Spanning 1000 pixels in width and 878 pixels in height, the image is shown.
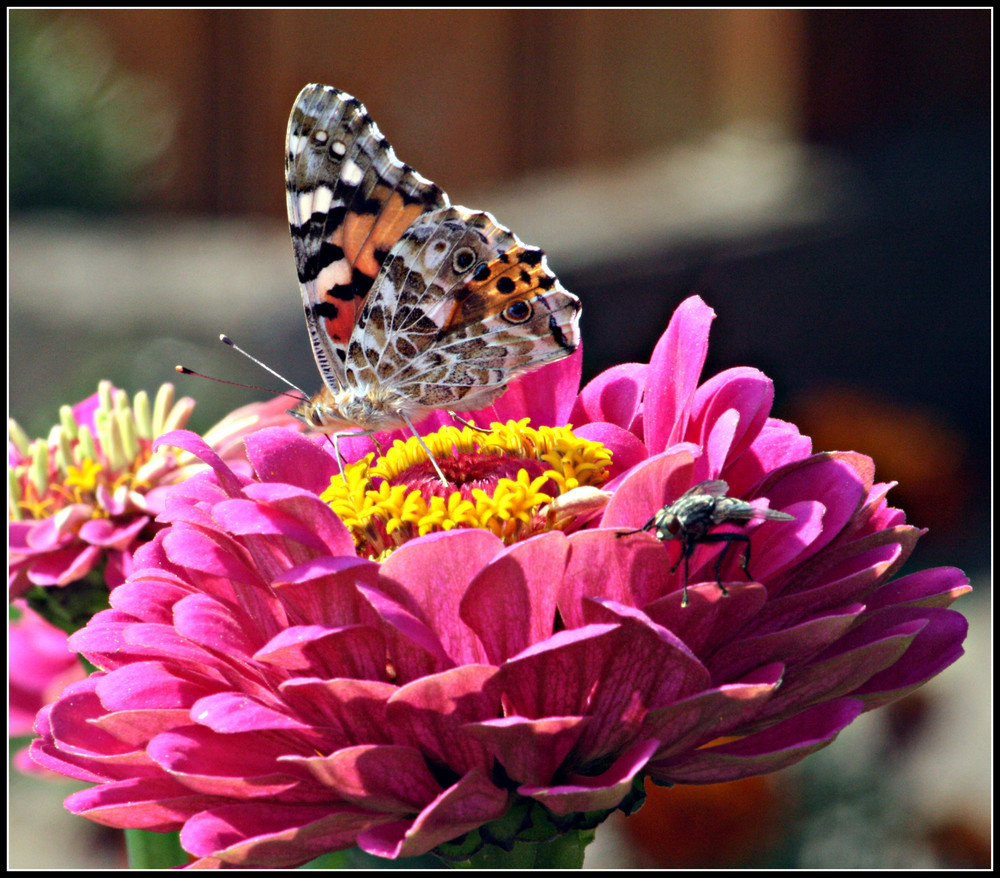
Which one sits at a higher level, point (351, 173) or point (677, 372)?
point (351, 173)

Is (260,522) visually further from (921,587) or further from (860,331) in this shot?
(860,331)

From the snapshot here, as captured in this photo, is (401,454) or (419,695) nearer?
(419,695)

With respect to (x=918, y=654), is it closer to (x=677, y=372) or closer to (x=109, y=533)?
(x=677, y=372)

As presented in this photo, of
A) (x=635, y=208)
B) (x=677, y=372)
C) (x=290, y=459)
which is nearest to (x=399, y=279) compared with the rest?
(x=290, y=459)

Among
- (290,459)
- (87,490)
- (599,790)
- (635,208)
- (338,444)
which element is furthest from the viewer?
(635,208)

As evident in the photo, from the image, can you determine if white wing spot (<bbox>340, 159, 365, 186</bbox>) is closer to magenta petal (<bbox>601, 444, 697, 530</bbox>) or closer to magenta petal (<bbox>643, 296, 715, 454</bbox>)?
magenta petal (<bbox>643, 296, 715, 454</bbox>)

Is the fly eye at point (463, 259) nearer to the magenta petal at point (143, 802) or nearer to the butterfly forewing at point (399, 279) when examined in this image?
the butterfly forewing at point (399, 279)

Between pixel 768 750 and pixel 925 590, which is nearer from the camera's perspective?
pixel 768 750

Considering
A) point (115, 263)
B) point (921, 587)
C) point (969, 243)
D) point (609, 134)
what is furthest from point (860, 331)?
point (921, 587)
